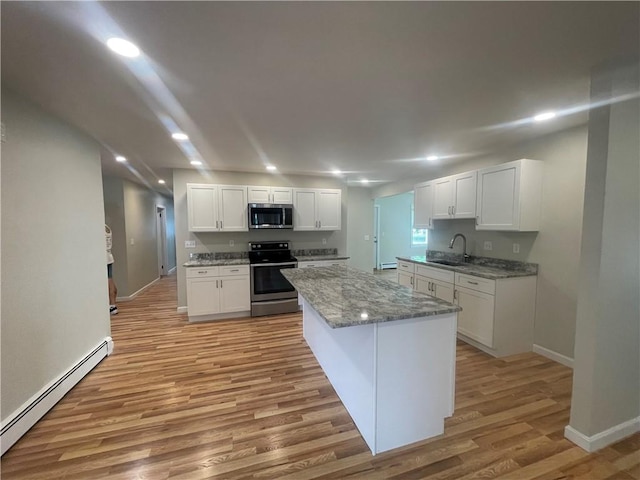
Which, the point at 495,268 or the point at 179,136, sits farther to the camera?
the point at 495,268

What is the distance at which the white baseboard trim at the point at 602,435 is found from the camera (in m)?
1.76

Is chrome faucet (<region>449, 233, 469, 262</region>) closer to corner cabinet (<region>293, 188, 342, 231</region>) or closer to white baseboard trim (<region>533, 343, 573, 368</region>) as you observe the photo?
white baseboard trim (<region>533, 343, 573, 368</region>)

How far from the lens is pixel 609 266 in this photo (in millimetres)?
1704

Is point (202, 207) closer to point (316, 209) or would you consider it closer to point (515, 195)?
point (316, 209)

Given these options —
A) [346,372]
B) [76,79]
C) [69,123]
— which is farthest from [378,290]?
[69,123]

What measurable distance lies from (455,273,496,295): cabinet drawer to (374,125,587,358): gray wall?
0.63m

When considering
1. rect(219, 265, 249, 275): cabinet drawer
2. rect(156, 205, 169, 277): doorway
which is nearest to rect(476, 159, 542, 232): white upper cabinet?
rect(219, 265, 249, 275): cabinet drawer

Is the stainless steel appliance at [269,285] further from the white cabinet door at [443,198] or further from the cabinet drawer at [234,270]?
the white cabinet door at [443,198]

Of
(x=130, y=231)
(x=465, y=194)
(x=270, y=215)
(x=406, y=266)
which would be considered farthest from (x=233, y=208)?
(x=465, y=194)

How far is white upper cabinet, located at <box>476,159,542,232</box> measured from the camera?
2979 mm

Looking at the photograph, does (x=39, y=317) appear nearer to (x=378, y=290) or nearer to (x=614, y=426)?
(x=378, y=290)

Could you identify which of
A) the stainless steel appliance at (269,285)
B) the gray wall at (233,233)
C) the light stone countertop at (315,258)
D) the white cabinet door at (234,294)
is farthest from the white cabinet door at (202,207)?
the light stone countertop at (315,258)

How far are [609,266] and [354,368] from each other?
1.78 meters

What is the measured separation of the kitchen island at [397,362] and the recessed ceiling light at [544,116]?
1979mm
